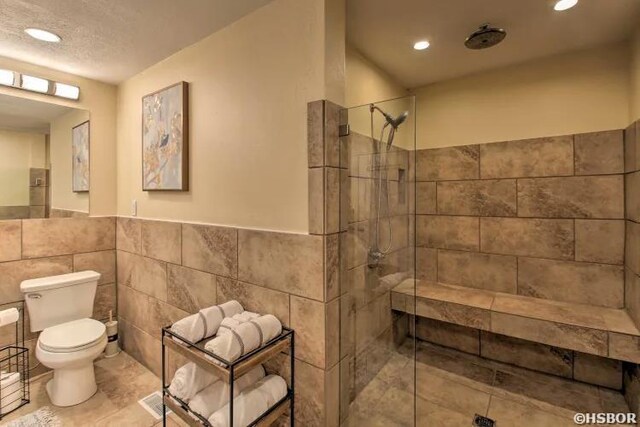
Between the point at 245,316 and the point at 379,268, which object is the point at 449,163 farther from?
the point at 245,316

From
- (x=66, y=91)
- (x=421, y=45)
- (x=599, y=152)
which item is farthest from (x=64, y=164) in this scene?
(x=599, y=152)

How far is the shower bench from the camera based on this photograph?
185 centimetres

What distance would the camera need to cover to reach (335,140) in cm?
154

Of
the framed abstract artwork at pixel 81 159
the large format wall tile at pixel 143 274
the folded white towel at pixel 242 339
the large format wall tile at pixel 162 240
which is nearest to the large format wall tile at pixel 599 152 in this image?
the folded white towel at pixel 242 339

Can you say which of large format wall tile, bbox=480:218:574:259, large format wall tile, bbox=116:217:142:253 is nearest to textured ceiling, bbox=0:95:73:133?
large format wall tile, bbox=116:217:142:253

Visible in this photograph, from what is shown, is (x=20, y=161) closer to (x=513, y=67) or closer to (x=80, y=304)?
(x=80, y=304)

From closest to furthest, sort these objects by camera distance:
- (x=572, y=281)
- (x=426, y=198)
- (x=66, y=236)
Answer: (x=572, y=281) → (x=66, y=236) → (x=426, y=198)

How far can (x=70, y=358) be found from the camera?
1978 millimetres

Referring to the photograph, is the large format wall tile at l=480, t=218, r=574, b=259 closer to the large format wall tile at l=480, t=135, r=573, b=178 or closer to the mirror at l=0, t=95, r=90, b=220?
the large format wall tile at l=480, t=135, r=573, b=178

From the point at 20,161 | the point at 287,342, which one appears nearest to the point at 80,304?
the point at 20,161

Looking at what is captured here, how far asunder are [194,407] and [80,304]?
1.67 metres

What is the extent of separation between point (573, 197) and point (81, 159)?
4.10 meters

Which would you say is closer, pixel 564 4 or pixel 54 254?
pixel 564 4

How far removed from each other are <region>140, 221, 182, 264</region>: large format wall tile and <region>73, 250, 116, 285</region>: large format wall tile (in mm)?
542
